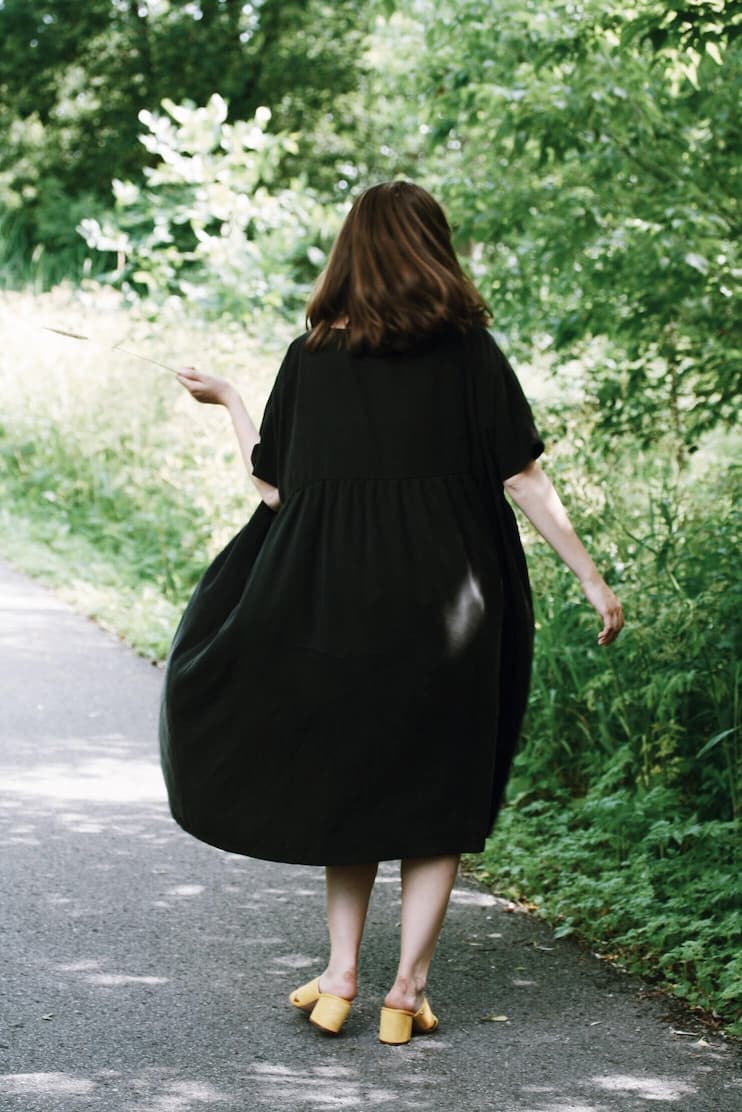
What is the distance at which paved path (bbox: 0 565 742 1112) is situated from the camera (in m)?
3.20

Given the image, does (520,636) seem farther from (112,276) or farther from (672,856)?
(112,276)

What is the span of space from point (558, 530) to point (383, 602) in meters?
0.47

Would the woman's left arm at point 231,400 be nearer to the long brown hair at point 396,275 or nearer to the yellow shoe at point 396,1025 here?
the long brown hair at point 396,275

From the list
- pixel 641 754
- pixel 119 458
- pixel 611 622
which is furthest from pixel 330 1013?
pixel 119 458

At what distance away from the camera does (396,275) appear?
3338 millimetres

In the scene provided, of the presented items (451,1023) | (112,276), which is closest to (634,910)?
(451,1023)

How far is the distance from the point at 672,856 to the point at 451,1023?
1329mm

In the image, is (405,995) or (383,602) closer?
(383,602)

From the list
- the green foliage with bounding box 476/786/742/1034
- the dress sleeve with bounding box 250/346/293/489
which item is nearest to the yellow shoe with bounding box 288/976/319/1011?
the green foliage with bounding box 476/786/742/1034

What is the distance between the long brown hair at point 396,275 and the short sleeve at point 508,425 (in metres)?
0.13

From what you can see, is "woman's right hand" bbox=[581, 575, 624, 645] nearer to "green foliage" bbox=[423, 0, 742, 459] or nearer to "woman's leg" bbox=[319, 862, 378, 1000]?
"woman's leg" bbox=[319, 862, 378, 1000]

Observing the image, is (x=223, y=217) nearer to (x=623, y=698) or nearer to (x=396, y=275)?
(x=623, y=698)

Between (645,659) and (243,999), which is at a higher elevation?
(645,659)

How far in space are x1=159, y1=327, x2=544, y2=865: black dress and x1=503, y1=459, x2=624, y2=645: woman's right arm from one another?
0.05 metres
